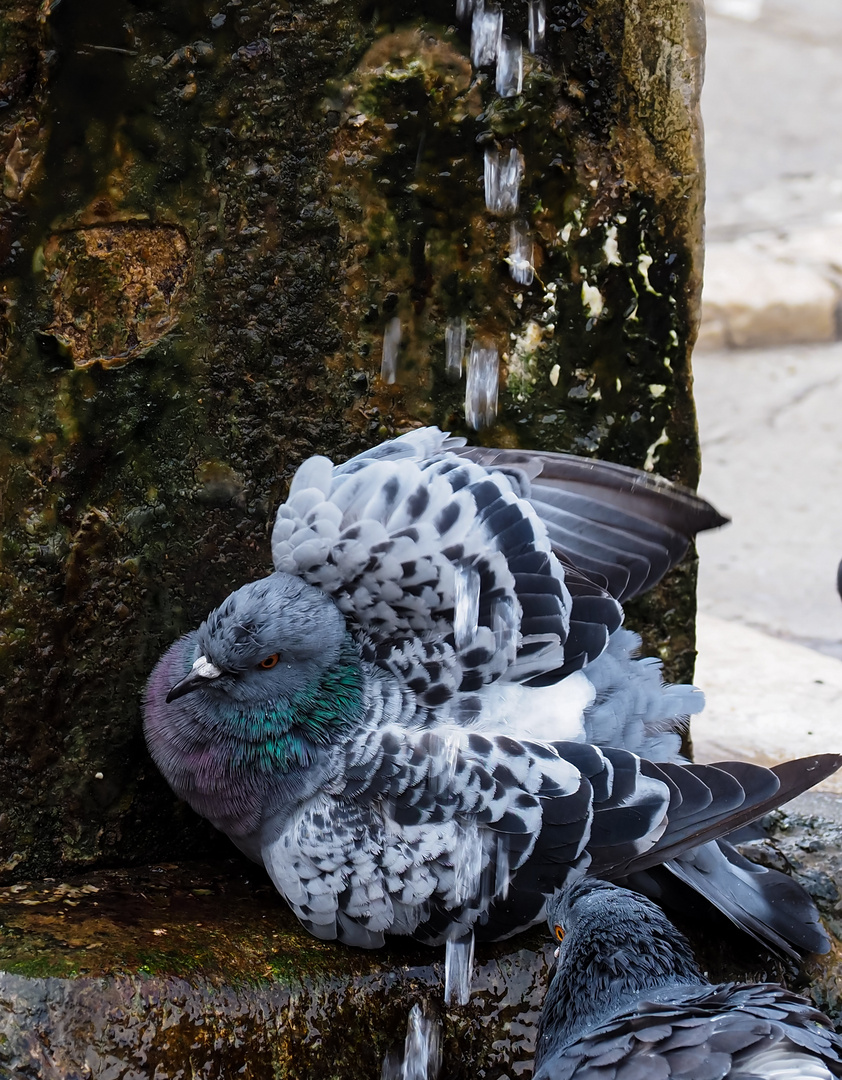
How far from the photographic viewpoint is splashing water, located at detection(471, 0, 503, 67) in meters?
3.21

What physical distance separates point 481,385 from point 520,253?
0.38m

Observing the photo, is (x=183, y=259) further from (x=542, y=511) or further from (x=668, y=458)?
(x=668, y=458)

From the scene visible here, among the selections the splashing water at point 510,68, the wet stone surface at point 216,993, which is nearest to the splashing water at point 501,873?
the wet stone surface at point 216,993

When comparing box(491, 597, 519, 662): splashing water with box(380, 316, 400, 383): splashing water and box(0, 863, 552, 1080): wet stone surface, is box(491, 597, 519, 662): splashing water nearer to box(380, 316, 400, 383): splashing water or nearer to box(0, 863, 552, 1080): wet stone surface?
box(0, 863, 552, 1080): wet stone surface

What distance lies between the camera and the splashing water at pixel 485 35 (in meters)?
3.21

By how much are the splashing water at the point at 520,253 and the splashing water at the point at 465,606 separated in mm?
993

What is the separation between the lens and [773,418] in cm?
1002

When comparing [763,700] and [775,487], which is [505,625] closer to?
[763,700]

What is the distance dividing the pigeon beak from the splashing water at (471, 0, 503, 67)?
1.72 meters

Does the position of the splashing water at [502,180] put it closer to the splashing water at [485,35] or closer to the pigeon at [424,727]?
the splashing water at [485,35]

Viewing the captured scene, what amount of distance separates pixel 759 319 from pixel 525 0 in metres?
8.21

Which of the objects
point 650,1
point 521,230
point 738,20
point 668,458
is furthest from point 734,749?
point 738,20

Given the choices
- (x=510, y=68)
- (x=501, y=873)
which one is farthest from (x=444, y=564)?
(x=510, y=68)

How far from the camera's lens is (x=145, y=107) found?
2.94m
